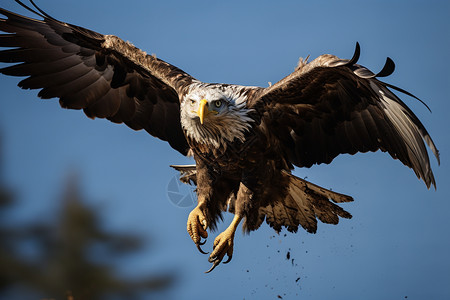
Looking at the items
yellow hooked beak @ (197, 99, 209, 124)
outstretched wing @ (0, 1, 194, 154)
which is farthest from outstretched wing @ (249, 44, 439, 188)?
outstretched wing @ (0, 1, 194, 154)

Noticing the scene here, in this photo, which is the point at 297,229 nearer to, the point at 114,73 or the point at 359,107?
the point at 359,107

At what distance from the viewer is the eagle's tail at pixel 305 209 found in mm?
7484

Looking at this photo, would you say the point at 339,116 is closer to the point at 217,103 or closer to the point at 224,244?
the point at 217,103

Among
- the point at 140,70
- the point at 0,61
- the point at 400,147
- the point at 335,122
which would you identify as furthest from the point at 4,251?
the point at 400,147

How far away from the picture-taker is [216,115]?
6605 millimetres

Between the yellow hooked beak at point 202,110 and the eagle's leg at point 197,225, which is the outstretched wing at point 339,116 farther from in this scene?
the eagle's leg at point 197,225

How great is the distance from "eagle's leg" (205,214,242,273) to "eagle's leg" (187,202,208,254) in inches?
5.1

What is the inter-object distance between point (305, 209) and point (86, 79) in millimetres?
2488

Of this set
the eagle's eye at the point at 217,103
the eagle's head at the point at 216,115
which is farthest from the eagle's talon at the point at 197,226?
the eagle's eye at the point at 217,103

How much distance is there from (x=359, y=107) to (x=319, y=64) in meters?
0.80

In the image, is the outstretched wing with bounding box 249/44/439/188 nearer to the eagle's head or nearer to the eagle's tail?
the eagle's head

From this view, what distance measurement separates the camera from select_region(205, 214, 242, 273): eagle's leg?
688cm

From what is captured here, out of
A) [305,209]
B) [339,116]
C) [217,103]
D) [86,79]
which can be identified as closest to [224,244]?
[305,209]

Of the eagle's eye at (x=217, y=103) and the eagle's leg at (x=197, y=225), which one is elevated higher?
the eagle's eye at (x=217, y=103)
